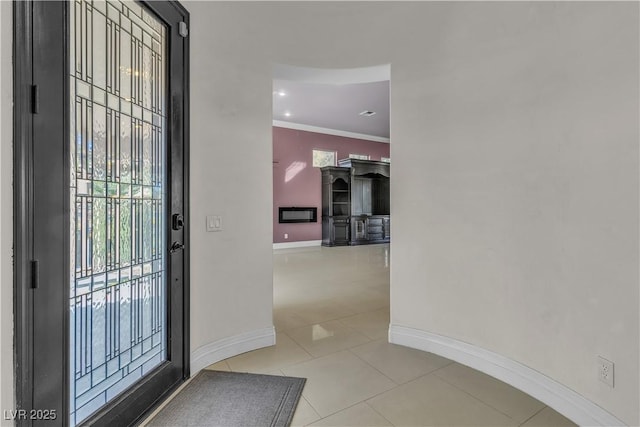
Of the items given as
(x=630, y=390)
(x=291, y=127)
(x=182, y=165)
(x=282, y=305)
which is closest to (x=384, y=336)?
(x=282, y=305)

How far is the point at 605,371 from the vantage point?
1.50 meters

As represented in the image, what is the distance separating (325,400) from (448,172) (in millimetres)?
1744

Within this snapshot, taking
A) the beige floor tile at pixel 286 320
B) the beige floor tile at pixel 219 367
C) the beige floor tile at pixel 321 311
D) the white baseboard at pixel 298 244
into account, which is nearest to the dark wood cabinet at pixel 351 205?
the white baseboard at pixel 298 244

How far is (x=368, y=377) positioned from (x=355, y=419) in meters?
0.44

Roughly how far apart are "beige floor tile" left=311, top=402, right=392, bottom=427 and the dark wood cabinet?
7.05 m

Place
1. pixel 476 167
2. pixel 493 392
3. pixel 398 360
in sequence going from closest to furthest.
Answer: pixel 493 392, pixel 476 167, pixel 398 360

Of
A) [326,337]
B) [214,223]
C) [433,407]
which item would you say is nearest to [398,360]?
[433,407]

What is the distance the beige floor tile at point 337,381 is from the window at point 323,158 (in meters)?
7.13

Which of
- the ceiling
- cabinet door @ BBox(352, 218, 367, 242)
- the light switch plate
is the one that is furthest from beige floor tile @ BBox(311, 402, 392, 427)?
cabinet door @ BBox(352, 218, 367, 242)

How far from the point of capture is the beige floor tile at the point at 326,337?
249 cm

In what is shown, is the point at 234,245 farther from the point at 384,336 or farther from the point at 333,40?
the point at 333,40

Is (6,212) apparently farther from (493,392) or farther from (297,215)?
(297,215)

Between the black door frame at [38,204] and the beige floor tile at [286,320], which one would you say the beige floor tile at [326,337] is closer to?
the beige floor tile at [286,320]

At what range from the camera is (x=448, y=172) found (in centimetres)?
230
